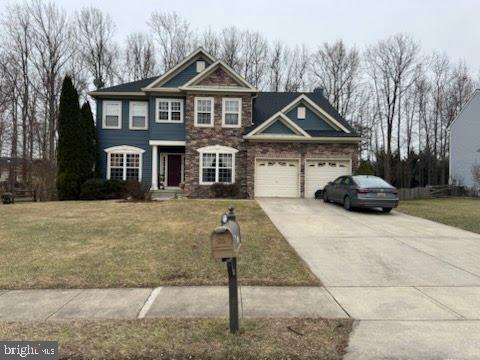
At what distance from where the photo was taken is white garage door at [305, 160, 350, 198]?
20.8m

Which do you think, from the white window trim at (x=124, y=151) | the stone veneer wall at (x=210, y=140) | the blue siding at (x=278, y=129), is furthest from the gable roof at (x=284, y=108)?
the white window trim at (x=124, y=151)

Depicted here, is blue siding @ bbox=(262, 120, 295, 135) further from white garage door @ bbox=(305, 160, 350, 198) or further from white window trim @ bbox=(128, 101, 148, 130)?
white window trim @ bbox=(128, 101, 148, 130)

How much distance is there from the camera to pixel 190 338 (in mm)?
3914

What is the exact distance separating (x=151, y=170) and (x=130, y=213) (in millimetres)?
9149

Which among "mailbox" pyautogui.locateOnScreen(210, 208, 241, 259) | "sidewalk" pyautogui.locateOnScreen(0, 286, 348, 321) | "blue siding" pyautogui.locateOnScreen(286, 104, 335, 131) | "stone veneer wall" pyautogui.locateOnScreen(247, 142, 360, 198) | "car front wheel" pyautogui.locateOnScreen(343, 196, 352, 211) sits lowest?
"sidewalk" pyautogui.locateOnScreen(0, 286, 348, 321)

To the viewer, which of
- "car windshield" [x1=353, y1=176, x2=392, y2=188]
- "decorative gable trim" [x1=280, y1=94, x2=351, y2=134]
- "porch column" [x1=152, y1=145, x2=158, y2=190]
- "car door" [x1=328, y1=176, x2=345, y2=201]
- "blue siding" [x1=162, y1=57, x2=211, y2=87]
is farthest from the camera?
"porch column" [x1=152, y1=145, x2=158, y2=190]

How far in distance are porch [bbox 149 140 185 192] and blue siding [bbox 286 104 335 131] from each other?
6.99 m

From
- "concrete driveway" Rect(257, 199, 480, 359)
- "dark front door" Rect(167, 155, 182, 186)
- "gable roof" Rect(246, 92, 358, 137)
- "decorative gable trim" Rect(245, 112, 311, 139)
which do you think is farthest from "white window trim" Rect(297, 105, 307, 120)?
"concrete driveway" Rect(257, 199, 480, 359)

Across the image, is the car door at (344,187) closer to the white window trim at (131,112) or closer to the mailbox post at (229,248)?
the mailbox post at (229,248)

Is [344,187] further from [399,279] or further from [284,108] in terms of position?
[399,279]

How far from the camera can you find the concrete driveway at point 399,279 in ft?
13.1

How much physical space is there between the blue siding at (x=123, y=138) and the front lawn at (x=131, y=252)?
943 centimetres

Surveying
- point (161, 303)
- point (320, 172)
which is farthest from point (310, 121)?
point (161, 303)

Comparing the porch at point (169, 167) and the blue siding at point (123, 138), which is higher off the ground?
the blue siding at point (123, 138)
